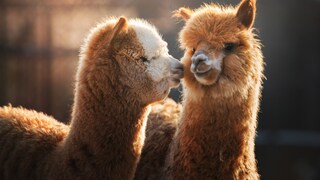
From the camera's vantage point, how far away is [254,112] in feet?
16.9

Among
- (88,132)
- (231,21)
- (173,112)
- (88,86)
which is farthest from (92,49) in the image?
(173,112)

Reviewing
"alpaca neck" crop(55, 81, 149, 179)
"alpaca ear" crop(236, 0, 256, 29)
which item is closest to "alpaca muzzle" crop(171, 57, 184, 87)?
"alpaca neck" crop(55, 81, 149, 179)

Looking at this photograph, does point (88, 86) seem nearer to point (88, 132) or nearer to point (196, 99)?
point (88, 132)

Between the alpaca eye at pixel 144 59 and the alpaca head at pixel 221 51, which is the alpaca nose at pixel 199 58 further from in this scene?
the alpaca eye at pixel 144 59

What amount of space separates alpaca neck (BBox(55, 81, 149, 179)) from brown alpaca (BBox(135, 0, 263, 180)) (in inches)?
19.3

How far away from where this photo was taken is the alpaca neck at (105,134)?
4.67 metres

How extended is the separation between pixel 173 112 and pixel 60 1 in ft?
16.6

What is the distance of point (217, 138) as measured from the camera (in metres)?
5.00

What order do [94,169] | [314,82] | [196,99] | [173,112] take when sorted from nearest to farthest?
1. [94,169]
2. [196,99]
3. [173,112]
4. [314,82]

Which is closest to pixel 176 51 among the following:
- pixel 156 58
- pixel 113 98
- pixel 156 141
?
pixel 156 141

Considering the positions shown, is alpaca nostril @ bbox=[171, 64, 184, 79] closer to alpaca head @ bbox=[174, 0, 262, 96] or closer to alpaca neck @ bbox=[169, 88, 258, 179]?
alpaca head @ bbox=[174, 0, 262, 96]

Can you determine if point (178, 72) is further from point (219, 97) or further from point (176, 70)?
point (219, 97)

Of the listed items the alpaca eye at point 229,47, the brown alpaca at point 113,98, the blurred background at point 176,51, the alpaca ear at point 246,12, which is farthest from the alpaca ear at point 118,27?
the blurred background at point 176,51

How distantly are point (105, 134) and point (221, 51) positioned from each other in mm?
1000
